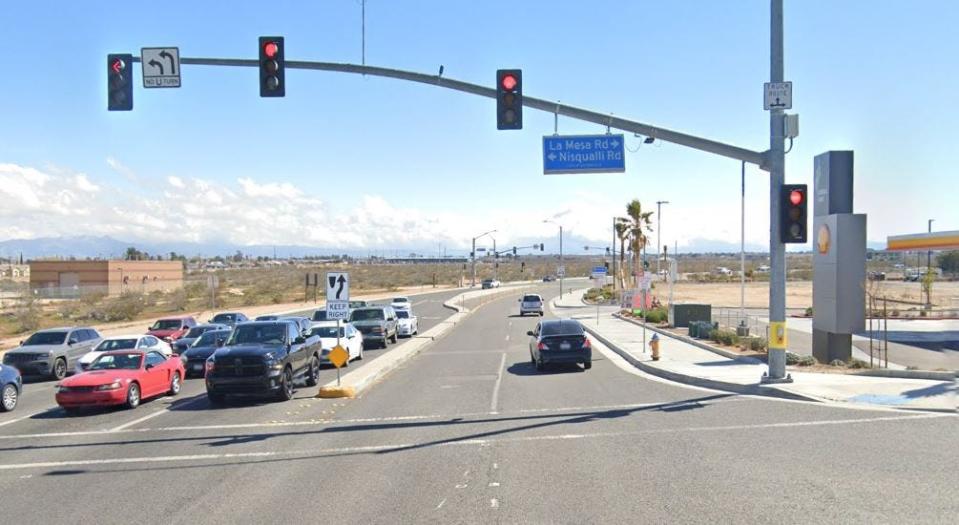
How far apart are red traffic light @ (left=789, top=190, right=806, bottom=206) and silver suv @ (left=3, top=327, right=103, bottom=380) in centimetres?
2285

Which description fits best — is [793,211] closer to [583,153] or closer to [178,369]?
[583,153]

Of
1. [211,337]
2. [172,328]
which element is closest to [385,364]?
[211,337]

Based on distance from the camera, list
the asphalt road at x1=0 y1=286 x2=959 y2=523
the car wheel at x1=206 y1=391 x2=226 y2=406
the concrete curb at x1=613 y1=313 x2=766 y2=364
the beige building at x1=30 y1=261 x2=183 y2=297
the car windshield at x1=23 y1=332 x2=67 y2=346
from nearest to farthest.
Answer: the asphalt road at x1=0 y1=286 x2=959 y2=523, the car wheel at x1=206 y1=391 x2=226 y2=406, the concrete curb at x1=613 y1=313 x2=766 y2=364, the car windshield at x1=23 y1=332 x2=67 y2=346, the beige building at x1=30 y1=261 x2=183 y2=297

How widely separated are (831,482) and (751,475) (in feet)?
2.95

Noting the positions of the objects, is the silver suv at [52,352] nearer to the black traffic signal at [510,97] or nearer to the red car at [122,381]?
the red car at [122,381]

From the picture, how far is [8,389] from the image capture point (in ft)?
60.1

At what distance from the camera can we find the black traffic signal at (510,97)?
52.1 ft

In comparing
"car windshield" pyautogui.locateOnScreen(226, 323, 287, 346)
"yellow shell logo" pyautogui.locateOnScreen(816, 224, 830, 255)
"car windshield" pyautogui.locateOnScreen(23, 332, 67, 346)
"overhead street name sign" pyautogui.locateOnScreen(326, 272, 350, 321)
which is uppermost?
"yellow shell logo" pyautogui.locateOnScreen(816, 224, 830, 255)

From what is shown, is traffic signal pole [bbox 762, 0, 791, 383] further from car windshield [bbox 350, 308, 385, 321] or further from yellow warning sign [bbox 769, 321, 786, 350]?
car windshield [bbox 350, 308, 385, 321]

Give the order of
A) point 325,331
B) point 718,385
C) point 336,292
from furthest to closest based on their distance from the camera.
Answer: point 325,331
point 336,292
point 718,385

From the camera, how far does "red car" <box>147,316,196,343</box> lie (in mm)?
34719

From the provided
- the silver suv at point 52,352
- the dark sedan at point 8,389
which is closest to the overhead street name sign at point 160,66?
the dark sedan at point 8,389

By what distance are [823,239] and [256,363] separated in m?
16.4

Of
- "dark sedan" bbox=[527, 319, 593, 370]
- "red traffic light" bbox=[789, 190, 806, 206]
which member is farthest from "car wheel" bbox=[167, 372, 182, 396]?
"red traffic light" bbox=[789, 190, 806, 206]
